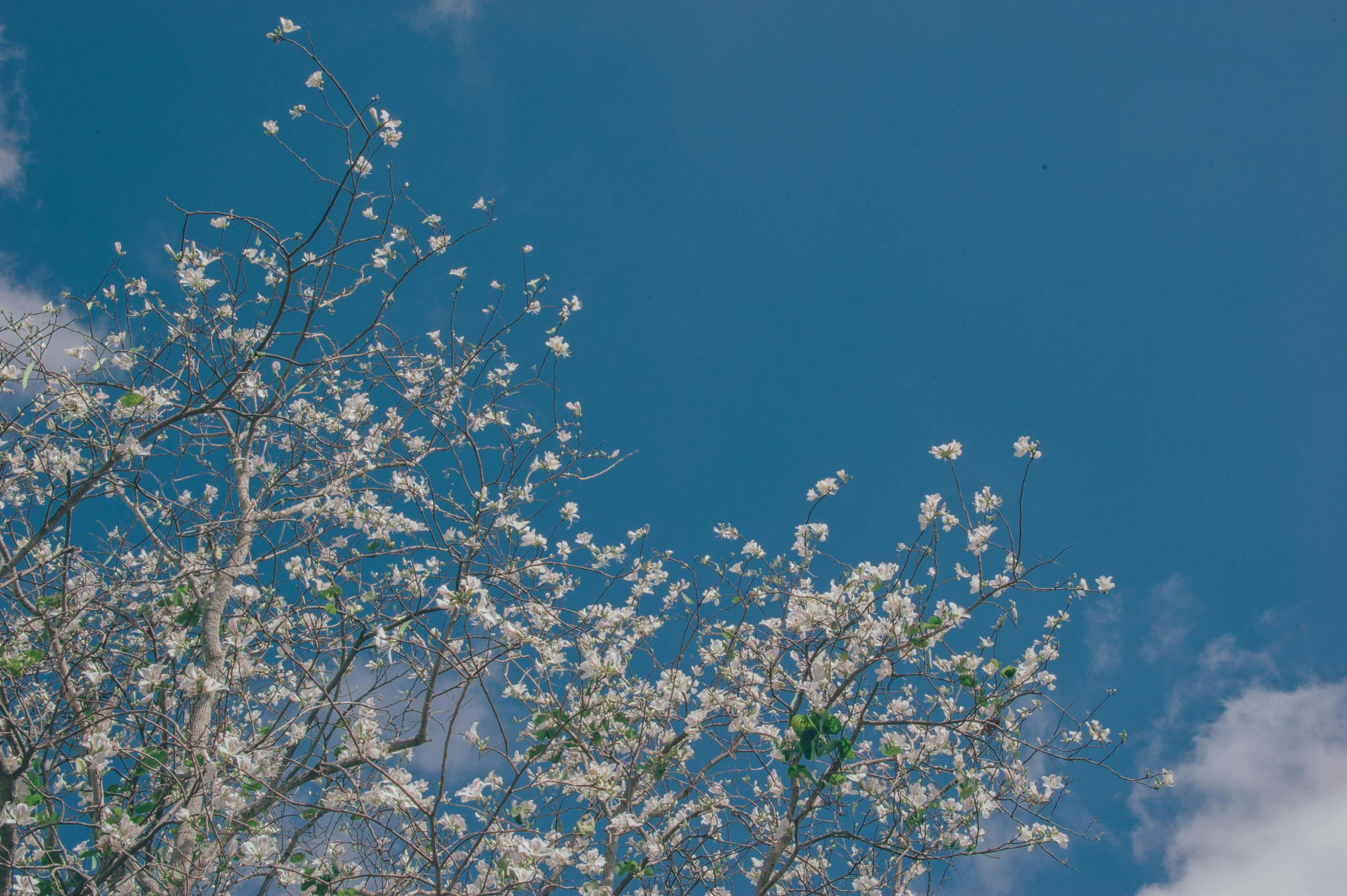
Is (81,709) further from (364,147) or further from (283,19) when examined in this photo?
(283,19)

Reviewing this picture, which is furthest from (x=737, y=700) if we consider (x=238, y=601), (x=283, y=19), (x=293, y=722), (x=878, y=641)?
(x=283, y=19)

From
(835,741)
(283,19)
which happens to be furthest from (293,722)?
(283,19)

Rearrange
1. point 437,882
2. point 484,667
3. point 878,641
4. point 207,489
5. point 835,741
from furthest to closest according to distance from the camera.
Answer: point 207,489
point 878,641
point 835,741
point 437,882
point 484,667

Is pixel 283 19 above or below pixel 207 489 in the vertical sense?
above

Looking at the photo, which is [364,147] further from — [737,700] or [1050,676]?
[1050,676]

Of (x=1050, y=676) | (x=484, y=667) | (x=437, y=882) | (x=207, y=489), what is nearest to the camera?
(x=484, y=667)

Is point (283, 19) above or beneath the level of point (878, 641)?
above

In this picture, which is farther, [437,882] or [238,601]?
[238,601]

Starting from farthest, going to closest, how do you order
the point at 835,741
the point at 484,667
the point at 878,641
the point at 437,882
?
1. the point at 878,641
2. the point at 835,741
3. the point at 437,882
4. the point at 484,667

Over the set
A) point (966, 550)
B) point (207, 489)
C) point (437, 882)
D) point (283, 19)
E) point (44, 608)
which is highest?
point (283, 19)

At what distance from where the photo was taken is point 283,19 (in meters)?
3.68

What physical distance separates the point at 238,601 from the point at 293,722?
112 cm

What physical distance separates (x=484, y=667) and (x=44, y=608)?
9.50 ft

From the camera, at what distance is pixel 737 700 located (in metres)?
4.48
